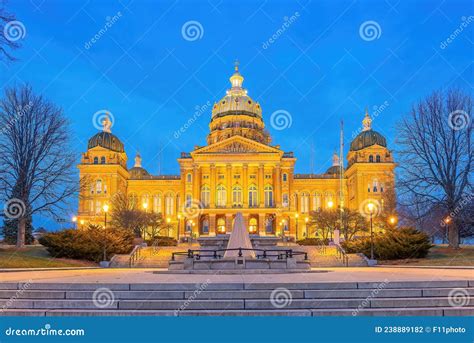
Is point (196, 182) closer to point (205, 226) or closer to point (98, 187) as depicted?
point (205, 226)

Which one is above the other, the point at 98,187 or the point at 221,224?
the point at 98,187

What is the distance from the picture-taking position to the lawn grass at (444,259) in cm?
3091

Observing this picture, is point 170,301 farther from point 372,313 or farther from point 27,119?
point 27,119

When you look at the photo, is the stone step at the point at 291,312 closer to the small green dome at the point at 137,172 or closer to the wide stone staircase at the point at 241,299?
the wide stone staircase at the point at 241,299

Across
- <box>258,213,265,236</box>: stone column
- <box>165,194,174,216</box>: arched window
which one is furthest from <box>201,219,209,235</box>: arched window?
<box>165,194,174,216</box>: arched window

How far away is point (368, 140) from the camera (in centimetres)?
8981

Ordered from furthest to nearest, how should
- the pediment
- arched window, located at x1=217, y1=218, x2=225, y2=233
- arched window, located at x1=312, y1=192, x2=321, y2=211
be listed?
→ arched window, located at x1=312, y1=192, x2=321, y2=211 → arched window, located at x1=217, y1=218, x2=225, y2=233 → the pediment

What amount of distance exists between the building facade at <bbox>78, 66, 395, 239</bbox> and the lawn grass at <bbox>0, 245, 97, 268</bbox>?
142 feet

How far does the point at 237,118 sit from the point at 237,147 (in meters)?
18.7

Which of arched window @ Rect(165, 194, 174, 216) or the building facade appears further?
arched window @ Rect(165, 194, 174, 216)

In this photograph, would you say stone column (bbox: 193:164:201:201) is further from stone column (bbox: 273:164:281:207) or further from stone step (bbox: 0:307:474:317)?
stone step (bbox: 0:307:474:317)

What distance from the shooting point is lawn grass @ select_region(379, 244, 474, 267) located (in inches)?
1217

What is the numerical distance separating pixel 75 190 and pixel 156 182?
52501mm

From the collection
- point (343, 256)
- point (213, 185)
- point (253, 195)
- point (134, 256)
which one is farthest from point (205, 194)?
point (343, 256)
